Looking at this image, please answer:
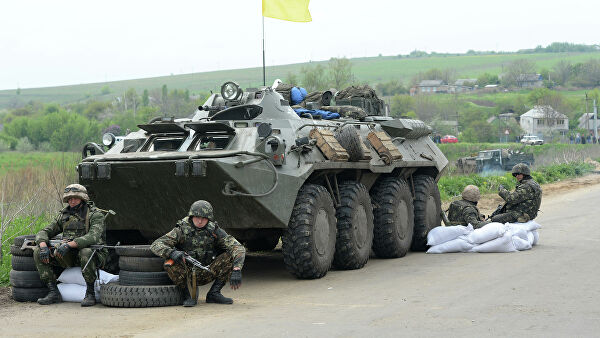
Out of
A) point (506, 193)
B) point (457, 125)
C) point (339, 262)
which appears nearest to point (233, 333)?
point (339, 262)

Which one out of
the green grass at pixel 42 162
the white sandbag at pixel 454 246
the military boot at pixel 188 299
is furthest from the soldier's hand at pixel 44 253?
the white sandbag at pixel 454 246

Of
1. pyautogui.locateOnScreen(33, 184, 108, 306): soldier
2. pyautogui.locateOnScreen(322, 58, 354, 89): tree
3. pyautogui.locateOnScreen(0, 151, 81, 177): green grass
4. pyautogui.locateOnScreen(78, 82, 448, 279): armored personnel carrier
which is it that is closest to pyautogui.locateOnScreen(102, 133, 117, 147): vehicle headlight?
pyautogui.locateOnScreen(78, 82, 448, 279): armored personnel carrier

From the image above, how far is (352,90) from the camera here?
45.6ft

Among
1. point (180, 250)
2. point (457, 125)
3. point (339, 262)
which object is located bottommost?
point (457, 125)

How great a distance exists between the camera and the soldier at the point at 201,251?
8.17 meters

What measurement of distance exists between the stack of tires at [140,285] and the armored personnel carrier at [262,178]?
105cm

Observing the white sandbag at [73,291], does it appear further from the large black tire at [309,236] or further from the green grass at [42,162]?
the green grass at [42,162]

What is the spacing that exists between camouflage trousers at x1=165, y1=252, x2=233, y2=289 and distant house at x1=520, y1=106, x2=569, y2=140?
73.8 m

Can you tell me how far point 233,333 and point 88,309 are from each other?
1.99 metres

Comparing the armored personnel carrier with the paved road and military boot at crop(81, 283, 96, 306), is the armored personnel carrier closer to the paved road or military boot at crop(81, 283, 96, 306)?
the paved road

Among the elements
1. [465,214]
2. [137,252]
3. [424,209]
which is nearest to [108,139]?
[137,252]

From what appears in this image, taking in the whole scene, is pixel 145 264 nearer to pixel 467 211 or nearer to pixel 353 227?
pixel 353 227

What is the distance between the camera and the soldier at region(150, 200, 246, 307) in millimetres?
8172

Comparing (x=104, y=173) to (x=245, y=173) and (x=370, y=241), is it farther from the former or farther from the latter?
(x=370, y=241)
